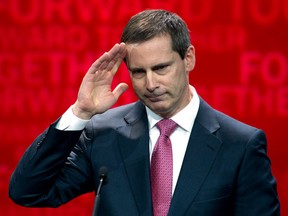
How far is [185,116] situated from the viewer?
7.02ft

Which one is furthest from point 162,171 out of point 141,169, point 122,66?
point 122,66

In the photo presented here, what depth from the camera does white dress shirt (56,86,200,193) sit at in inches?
81.8

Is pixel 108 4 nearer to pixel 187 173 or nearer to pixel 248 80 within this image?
pixel 248 80

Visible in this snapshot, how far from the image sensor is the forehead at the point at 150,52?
6.77 ft

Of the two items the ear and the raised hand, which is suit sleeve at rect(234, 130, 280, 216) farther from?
the raised hand

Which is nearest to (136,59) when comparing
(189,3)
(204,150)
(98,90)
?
(98,90)

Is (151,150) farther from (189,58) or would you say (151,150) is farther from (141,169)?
(189,58)

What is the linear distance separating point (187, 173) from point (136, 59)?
13.7 inches

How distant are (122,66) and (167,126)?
1.25 meters

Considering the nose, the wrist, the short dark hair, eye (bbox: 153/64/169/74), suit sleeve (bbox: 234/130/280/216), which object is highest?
the short dark hair

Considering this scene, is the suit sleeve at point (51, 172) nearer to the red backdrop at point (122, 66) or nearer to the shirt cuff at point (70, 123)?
the shirt cuff at point (70, 123)

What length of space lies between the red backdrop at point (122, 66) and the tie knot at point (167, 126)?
4.03 ft

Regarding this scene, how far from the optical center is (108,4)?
11.0ft

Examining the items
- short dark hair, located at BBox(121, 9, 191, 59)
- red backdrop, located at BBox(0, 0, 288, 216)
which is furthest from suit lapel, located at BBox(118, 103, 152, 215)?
red backdrop, located at BBox(0, 0, 288, 216)
